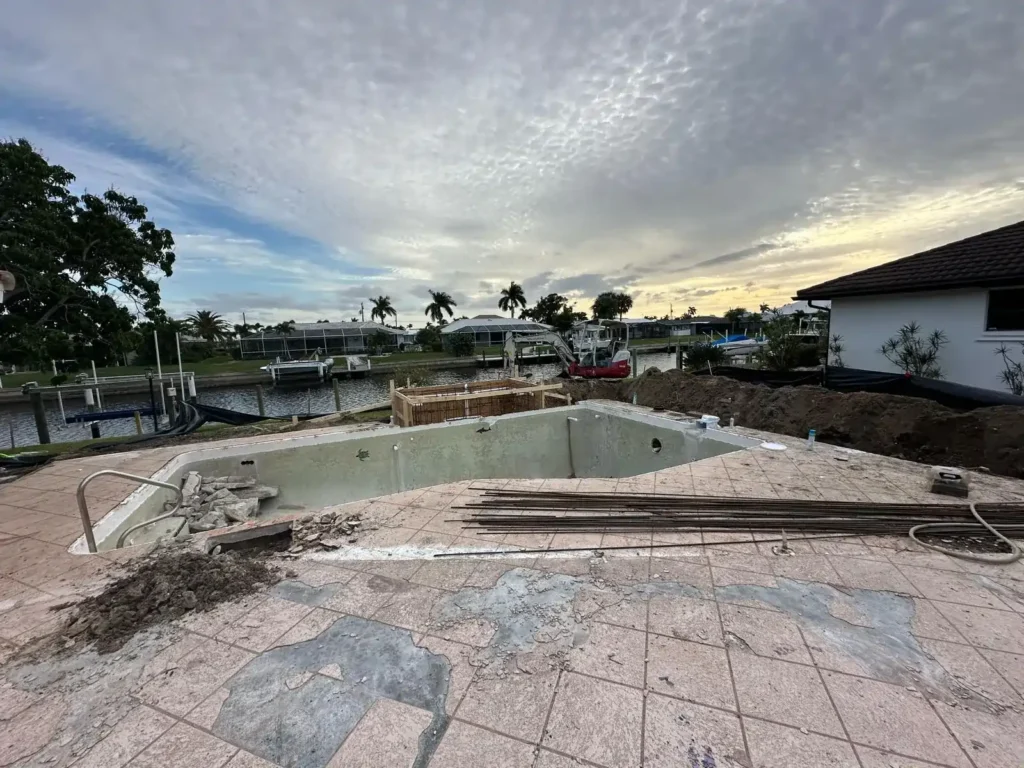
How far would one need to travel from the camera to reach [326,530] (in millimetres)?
3725

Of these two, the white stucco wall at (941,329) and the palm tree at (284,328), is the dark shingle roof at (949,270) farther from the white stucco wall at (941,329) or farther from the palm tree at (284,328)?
the palm tree at (284,328)

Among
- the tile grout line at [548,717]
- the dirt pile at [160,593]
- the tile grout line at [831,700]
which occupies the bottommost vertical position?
the tile grout line at [831,700]

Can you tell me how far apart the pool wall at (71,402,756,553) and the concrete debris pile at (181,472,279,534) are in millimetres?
233

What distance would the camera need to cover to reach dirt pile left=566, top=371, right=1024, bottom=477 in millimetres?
5219

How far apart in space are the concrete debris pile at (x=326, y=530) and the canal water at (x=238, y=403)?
40.3 ft

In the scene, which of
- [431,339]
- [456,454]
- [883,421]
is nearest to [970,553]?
[883,421]

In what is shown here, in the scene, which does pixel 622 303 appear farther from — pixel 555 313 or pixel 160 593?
pixel 160 593

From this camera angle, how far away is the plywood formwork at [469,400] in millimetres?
8828

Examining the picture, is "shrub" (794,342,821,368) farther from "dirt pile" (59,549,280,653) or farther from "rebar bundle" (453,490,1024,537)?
"dirt pile" (59,549,280,653)

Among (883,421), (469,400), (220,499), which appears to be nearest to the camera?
(220,499)

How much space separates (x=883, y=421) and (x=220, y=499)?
957 centimetres

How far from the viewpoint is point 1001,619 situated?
92.5 inches

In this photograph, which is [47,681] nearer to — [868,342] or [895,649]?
[895,649]

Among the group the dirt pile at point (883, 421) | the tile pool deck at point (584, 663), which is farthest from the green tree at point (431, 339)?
the tile pool deck at point (584, 663)
